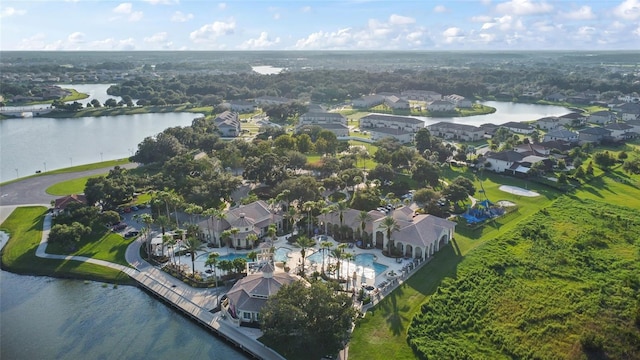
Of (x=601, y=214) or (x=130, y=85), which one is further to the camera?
(x=130, y=85)

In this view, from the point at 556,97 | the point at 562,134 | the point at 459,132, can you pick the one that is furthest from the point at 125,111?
the point at 556,97

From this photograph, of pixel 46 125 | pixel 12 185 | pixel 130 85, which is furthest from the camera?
pixel 130 85

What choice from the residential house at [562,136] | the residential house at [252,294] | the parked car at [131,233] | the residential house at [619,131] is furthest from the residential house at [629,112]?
the parked car at [131,233]

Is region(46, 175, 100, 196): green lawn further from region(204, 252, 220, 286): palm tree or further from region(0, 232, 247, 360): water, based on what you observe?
region(204, 252, 220, 286): palm tree

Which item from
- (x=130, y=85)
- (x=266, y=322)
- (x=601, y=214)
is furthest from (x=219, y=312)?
(x=130, y=85)

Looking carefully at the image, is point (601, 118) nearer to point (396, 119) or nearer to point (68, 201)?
point (396, 119)

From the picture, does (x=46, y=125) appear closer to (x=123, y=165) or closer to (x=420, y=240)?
(x=123, y=165)
